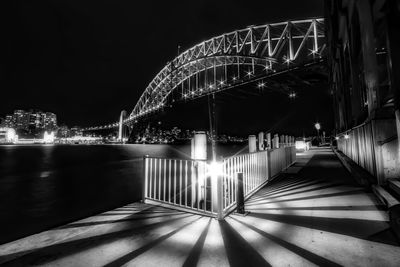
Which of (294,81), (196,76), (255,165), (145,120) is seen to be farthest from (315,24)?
(145,120)

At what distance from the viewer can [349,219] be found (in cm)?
337

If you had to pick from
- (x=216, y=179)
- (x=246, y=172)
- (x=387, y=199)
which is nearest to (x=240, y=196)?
(x=216, y=179)

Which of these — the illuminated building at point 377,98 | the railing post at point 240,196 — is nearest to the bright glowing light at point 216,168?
the railing post at point 240,196

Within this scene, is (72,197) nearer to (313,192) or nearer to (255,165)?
(255,165)

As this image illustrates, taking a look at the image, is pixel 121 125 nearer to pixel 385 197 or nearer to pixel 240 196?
pixel 240 196

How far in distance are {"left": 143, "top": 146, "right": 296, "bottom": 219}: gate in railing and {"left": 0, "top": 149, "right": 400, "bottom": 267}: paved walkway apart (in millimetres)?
318

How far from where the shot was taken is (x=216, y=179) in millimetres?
3725

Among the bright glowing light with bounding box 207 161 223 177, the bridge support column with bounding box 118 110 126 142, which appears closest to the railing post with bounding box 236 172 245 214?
the bright glowing light with bounding box 207 161 223 177

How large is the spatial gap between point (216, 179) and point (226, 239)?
1087mm

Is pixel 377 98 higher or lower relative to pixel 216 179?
higher

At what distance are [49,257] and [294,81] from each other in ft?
164

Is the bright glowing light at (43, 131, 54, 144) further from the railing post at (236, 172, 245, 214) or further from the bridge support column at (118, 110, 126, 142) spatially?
the railing post at (236, 172, 245, 214)

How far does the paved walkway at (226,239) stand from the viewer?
2336 millimetres

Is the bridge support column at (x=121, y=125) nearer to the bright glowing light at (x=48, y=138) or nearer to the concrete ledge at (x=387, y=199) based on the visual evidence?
the bright glowing light at (x=48, y=138)
